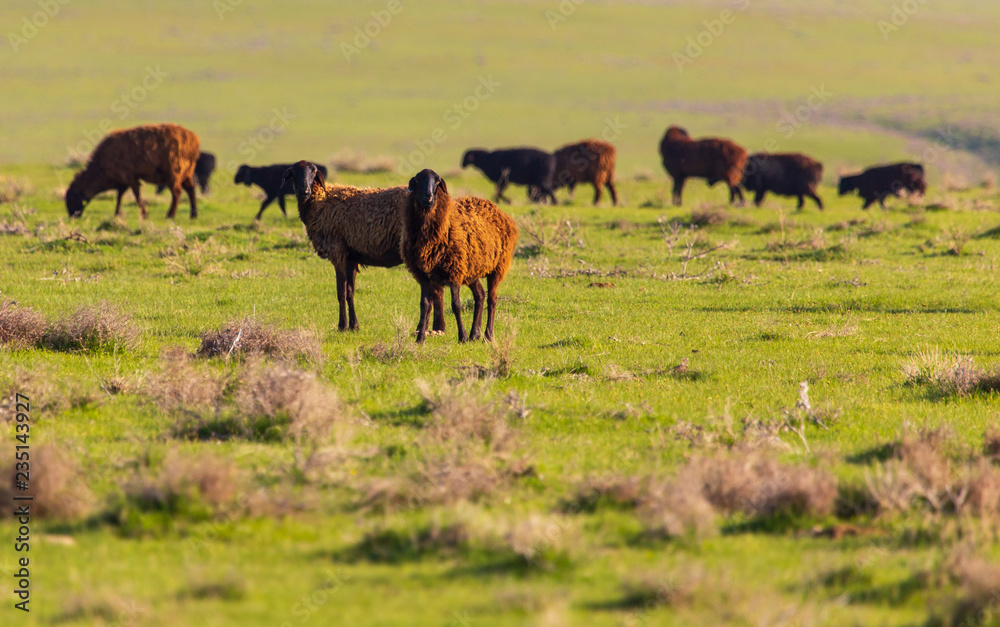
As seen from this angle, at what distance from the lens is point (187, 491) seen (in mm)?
6242

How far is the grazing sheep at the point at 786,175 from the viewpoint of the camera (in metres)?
30.8

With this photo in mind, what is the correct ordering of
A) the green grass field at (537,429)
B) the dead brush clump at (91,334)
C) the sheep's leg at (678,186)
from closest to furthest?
the green grass field at (537,429)
the dead brush clump at (91,334)
the sheep's leg at (678,186)

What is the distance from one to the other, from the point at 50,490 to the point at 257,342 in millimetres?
4297

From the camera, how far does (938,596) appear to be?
533 cm

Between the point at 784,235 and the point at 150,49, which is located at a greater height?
the point at 150,49

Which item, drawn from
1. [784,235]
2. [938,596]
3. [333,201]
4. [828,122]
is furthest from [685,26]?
[938,596]

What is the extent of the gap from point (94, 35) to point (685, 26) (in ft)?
192

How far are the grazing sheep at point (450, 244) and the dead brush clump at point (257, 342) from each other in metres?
1.54

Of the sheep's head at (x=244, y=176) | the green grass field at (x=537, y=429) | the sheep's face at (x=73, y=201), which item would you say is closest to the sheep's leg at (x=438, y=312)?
the green grass field at (x=537, y=429)

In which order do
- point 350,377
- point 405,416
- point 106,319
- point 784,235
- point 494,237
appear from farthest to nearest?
point 784,235
point 494,237
point 106,319
point 350,377
point 405,416

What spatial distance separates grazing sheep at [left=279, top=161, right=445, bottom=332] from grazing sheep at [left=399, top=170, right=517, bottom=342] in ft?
1.58

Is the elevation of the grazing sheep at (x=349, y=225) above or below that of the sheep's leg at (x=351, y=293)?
above

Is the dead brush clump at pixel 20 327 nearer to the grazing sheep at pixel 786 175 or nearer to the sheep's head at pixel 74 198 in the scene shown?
the sheep's head at pixel 74 198

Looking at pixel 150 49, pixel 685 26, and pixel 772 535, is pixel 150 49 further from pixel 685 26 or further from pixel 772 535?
pixel 772 535
